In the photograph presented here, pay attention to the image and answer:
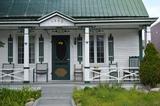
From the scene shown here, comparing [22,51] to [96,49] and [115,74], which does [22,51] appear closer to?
[96,49]

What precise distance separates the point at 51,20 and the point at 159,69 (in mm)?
5872

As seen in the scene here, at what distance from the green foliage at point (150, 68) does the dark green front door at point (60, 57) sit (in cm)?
488

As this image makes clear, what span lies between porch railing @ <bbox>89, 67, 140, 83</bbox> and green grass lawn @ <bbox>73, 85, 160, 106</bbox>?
4797 millimetres

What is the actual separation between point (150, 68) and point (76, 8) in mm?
6022

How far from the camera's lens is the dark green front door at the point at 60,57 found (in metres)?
22.2

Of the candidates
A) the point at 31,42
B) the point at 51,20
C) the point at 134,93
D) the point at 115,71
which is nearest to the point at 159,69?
the point at 115,71

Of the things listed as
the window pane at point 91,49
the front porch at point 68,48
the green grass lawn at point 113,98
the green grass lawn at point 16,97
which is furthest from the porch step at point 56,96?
the window pane at point 91,49

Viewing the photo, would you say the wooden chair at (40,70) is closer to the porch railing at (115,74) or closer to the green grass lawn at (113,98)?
the porch railing at (115,74)

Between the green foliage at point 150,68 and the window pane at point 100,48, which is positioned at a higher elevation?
the window pane at point 100,48

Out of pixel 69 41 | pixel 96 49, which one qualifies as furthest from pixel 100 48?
pixel 69 41

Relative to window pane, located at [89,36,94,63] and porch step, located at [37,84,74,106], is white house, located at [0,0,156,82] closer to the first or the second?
window pane, located at [89,36,94,63]

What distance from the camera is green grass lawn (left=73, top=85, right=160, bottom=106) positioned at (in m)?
12.1

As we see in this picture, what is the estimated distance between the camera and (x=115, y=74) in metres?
21.4

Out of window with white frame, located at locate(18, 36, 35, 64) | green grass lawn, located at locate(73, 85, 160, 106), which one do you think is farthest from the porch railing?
green grass lawn, located at locate(73, 85, 160, 106)
